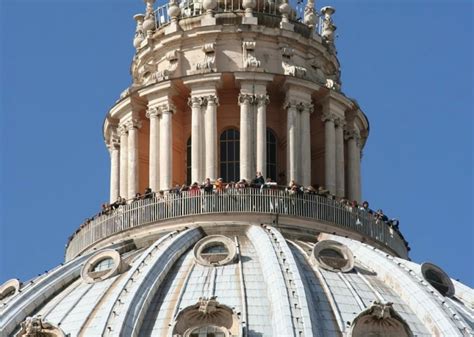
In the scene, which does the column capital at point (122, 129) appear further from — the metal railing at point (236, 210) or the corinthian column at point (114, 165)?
the metal railing at point (236, 210)

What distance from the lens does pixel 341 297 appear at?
7350 centimetres

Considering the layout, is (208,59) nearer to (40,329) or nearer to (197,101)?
(197,101)

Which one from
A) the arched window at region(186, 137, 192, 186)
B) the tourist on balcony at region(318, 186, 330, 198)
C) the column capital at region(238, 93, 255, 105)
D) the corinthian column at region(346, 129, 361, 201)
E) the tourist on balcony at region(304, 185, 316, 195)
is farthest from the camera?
the corinthian column at region(346, 129, 361, 201)

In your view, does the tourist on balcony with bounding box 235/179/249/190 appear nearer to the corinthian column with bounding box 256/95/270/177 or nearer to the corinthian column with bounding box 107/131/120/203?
the corinthian column with bounding box 256/95/270/177

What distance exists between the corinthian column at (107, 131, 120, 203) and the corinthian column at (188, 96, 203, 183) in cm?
376

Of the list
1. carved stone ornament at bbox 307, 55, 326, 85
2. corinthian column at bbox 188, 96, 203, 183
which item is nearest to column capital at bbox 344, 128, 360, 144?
carved stone ornament at bbox 307, 55, 326, 85

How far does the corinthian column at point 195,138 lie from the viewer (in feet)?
262

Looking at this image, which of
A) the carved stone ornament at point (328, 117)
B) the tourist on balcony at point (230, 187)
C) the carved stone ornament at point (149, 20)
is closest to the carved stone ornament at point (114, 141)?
the carved stone ornament at point (149, 20)

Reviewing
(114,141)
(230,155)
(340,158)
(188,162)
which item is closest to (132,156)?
(188,162)

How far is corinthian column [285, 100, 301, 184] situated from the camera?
80188 mm

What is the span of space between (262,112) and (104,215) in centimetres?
591

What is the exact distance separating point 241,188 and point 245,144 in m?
2.21

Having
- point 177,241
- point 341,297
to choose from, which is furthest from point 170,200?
point 341,297

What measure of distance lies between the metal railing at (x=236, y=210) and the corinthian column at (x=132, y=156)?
183cm
